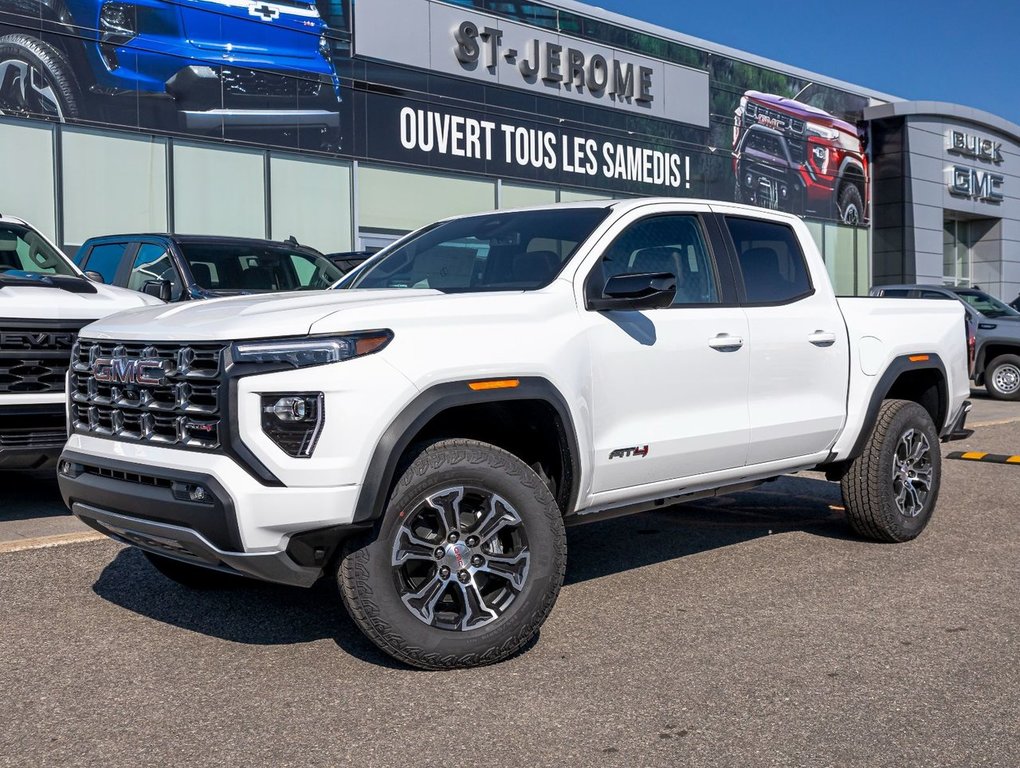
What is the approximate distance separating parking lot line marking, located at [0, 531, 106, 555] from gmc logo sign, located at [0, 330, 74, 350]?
3.56ft

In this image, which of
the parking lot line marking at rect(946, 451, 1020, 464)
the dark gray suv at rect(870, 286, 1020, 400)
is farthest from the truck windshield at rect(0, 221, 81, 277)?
the dark gray suv at rect(870, 286, 1020, 400)

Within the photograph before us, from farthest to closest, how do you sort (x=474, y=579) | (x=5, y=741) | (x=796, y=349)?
1. (x=796, y=349)
2. (x=474, y=579)
3. (x=5, y=741)

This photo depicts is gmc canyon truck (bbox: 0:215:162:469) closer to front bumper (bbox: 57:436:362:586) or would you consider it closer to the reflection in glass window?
the reflection in glass window

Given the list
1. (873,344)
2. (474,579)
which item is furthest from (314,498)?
(873,344)

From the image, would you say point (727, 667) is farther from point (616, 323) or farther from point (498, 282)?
point (498, 282)

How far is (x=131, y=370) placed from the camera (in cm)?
424

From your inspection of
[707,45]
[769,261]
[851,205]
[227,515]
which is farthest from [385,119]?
[227,515]

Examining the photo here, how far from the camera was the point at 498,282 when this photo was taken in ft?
16.3

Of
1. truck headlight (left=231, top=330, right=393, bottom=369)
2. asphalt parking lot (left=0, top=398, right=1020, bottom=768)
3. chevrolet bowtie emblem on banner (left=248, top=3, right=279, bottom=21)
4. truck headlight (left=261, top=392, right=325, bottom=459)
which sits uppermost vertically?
chevrolet bowtie emblem on banner (left=248, top=3, right=279, bottom=21)

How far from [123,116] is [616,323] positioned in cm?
1542

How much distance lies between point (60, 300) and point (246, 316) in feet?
10.2

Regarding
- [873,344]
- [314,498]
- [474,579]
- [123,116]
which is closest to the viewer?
[314,498]

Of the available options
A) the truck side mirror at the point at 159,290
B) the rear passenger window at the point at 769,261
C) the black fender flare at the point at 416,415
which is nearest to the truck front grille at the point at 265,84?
the truck side mirror at the point at 159,290

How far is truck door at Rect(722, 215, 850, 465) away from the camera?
5527mm
